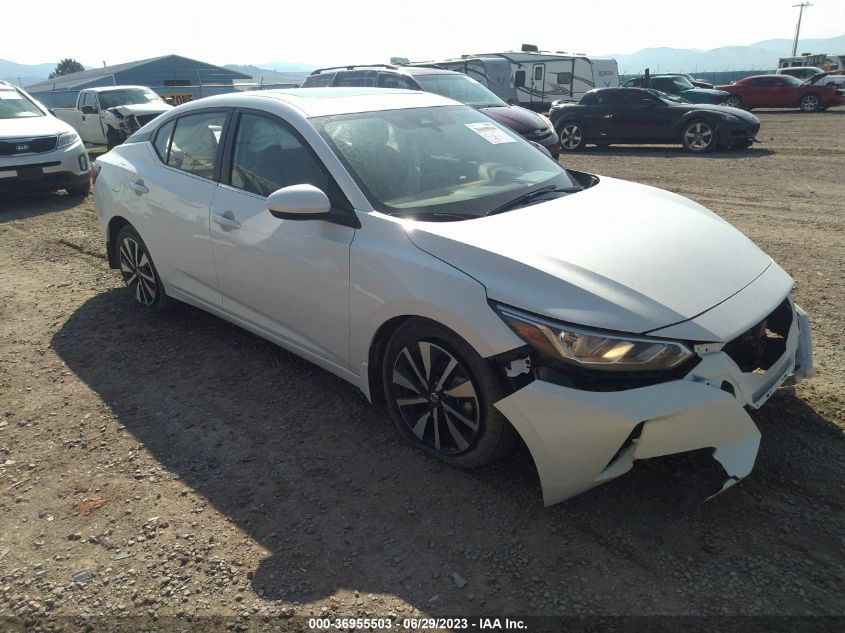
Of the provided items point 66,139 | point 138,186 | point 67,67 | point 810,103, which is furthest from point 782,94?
point 67,67

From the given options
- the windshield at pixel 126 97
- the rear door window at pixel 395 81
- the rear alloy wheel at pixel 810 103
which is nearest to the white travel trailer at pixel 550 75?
the rear alloy wheel at pixel 810 103

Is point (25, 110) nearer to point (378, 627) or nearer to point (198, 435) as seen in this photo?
point (198, 435)

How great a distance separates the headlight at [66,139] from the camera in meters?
9.20

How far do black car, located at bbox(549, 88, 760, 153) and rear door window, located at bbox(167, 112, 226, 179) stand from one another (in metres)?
11.8

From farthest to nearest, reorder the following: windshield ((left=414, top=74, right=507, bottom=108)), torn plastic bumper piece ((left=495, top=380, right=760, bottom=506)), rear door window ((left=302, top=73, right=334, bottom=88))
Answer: rear door window ((left=302, top=73, right=334, bottom=88)), windshield ((left=414, top=74, right=507, bottom=108)), torn plastic bumper piece ((left=495, top=380, right=760, bottom=506))

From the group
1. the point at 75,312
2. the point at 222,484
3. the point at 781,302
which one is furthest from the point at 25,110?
the point at 781,302

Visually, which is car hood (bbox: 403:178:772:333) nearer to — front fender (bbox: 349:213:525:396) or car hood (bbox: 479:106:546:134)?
front fender (bbox: 349:213:525:396)

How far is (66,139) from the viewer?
930cm

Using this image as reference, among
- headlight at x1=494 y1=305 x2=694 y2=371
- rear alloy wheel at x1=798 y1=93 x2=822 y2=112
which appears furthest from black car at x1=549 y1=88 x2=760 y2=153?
rear alloy wheel at x1=798 y1=93 x2=822 y2=112

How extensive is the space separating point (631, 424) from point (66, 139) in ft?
31.9

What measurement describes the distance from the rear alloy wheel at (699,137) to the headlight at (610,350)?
490 inches

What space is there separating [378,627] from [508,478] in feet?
3.15

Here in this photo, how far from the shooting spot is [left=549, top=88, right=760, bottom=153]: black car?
12.9 metres

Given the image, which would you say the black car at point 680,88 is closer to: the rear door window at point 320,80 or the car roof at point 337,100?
the rear door window at point 320,80
